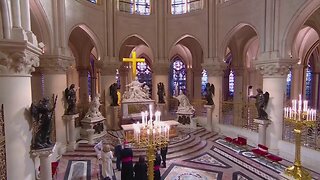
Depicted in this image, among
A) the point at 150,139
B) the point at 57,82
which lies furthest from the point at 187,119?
the point at 150,139

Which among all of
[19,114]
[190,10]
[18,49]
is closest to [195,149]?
[19,114]

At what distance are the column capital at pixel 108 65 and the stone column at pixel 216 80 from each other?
595 cm

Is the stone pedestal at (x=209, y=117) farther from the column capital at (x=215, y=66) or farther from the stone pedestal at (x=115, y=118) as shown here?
the stone pedestal at (x=115, y=118)

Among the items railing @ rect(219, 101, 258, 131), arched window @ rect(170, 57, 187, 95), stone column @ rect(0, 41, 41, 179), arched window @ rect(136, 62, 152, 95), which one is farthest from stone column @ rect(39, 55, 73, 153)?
arched window @ rect(170, 57, 187, 95)

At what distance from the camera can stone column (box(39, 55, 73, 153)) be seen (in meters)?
10.2

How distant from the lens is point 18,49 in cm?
497

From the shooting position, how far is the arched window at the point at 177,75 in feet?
82.7

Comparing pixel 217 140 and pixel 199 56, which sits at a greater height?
pixel 199 56

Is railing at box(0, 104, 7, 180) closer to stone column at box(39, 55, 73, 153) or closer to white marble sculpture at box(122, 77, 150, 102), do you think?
stone column at box(39, 55, 73, 153)

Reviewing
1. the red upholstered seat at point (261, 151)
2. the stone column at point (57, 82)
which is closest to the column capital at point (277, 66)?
the red upholstered seat at point (261, 151)

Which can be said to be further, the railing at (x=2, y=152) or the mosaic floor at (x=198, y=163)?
the mosaic floor at (x=198, y=163)

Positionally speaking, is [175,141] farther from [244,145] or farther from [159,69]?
[159,69]

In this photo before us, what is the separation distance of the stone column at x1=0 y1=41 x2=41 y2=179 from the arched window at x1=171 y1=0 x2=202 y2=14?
1315cm

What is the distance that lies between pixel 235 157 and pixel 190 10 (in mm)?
10844
